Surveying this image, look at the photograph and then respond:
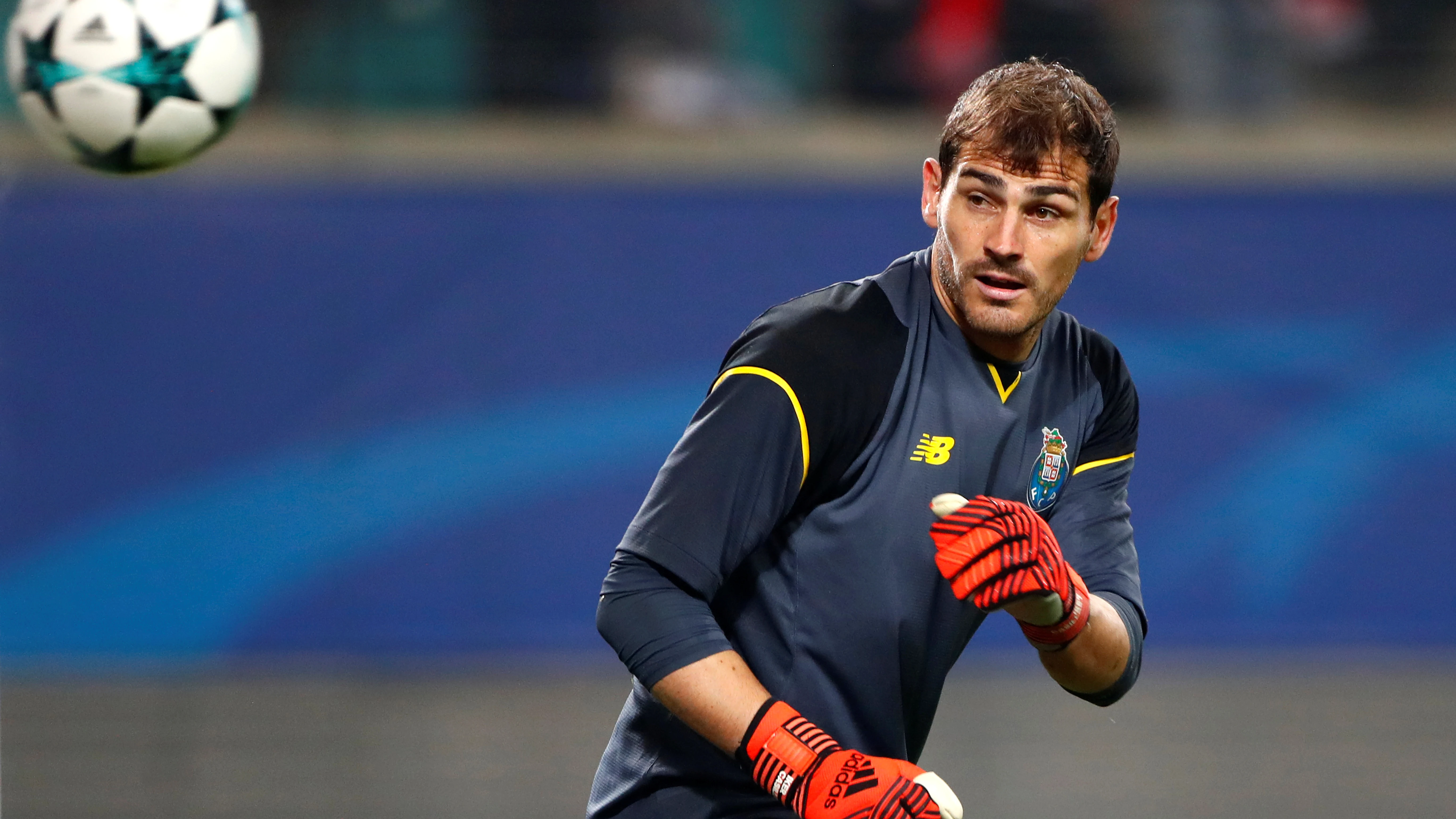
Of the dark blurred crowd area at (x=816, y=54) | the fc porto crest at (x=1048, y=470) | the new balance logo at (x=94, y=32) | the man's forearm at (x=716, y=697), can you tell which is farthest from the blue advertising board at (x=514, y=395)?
the man's forearm at (x=716, y=697)

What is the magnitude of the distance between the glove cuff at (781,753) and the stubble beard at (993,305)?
2.68 feet

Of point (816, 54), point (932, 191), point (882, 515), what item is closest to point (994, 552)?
point (882, 515)

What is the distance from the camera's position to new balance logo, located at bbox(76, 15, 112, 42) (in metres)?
4.08

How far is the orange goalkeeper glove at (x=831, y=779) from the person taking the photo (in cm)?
243

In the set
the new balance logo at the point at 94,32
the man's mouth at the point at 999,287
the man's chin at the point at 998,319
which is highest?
the new balance logo at the point at 94,32

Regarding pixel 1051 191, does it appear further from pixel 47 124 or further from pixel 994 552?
pixel 47 124

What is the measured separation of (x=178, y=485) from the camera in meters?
8.09

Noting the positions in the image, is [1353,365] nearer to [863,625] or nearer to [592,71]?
[592,71]

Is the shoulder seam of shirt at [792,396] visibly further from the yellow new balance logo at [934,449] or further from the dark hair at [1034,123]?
the dark hair at [1034,123]

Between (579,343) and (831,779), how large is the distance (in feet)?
20.3

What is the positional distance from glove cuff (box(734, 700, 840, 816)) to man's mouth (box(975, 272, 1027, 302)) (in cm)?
85

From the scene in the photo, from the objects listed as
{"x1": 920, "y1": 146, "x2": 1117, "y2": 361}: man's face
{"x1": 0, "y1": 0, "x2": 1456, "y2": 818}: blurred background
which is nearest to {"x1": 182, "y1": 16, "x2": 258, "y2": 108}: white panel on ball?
{"x1": 920, "y1": 146, "x2": 1117, "y2": 361}: man's face

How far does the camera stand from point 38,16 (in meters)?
4.14

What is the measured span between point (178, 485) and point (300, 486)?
0.64m
